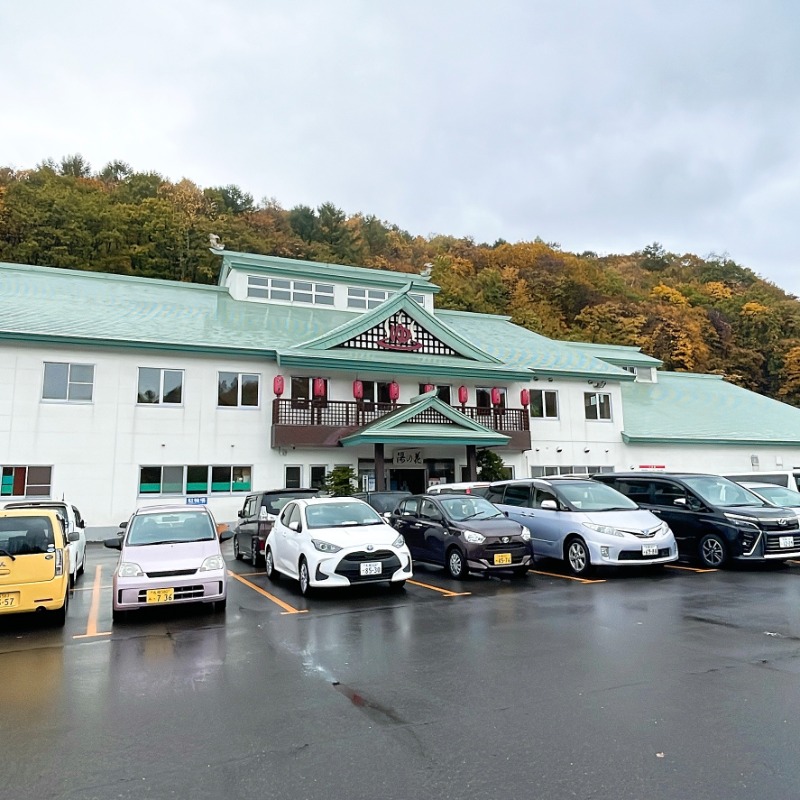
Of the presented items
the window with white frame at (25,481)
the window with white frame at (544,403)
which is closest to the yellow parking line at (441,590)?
the window with white frame at (25,481)

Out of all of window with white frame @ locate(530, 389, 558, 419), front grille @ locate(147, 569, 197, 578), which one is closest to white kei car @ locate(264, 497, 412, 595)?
front grille @ locate(147, 569, 197, 578)

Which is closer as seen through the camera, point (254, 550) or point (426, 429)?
point (254, 550)

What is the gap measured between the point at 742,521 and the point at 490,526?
16.3 feet

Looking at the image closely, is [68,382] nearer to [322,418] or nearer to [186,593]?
[322,418]

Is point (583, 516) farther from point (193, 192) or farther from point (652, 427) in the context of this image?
point (193, 192)

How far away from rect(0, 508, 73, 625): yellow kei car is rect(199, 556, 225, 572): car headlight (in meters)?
1.83

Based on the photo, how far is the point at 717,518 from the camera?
12055 mm

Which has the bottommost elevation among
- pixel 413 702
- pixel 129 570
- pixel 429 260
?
pixel 413 702

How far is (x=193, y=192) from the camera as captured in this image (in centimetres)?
5306

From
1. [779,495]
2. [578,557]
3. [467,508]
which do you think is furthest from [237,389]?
[779,495]

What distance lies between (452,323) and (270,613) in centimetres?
2272

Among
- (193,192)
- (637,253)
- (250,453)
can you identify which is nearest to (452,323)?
(250,453)

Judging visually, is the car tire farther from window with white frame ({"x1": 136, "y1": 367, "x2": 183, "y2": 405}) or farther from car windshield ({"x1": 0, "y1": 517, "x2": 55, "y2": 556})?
window with white frame ({"x1": 136, "y1": 367, "x2": 183, "y2": 405})

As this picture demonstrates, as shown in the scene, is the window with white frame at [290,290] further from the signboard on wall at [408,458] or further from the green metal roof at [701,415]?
the green metal roof at [701,415]
